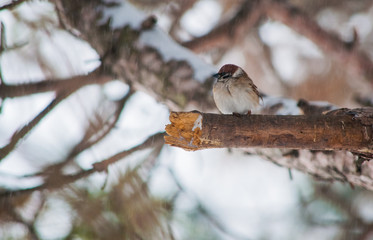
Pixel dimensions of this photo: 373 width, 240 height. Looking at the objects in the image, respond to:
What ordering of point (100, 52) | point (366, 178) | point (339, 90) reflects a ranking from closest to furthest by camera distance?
point (366, 178) < point (100, 52) < point (339, 90)

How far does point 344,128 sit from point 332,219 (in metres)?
1.74

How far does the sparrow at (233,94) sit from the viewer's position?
2.35 meters

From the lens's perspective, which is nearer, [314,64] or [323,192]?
[323,192]

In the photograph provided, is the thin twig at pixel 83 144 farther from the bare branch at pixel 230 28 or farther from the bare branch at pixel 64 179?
the bare branch at pixel 230 28

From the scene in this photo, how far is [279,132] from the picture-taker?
1.67 metres

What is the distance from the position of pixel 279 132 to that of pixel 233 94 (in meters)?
0.76

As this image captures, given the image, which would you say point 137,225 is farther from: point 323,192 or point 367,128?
point 323,192

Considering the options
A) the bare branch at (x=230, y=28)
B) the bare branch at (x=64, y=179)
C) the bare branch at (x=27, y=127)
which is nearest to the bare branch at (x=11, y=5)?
the bare branch at (x=27, y=127)

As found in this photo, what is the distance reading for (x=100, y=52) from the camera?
2727 mm

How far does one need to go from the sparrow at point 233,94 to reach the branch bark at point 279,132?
26.5 inches

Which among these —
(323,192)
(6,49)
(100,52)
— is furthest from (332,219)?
(6,49)

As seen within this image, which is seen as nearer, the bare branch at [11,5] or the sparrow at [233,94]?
the bare branch at [11,5]

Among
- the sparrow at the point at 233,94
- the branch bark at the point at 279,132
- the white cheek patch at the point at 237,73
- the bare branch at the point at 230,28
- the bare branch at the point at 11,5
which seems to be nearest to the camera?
the branch bark at the point at 279,132

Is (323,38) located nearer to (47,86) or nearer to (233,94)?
(233,94)
